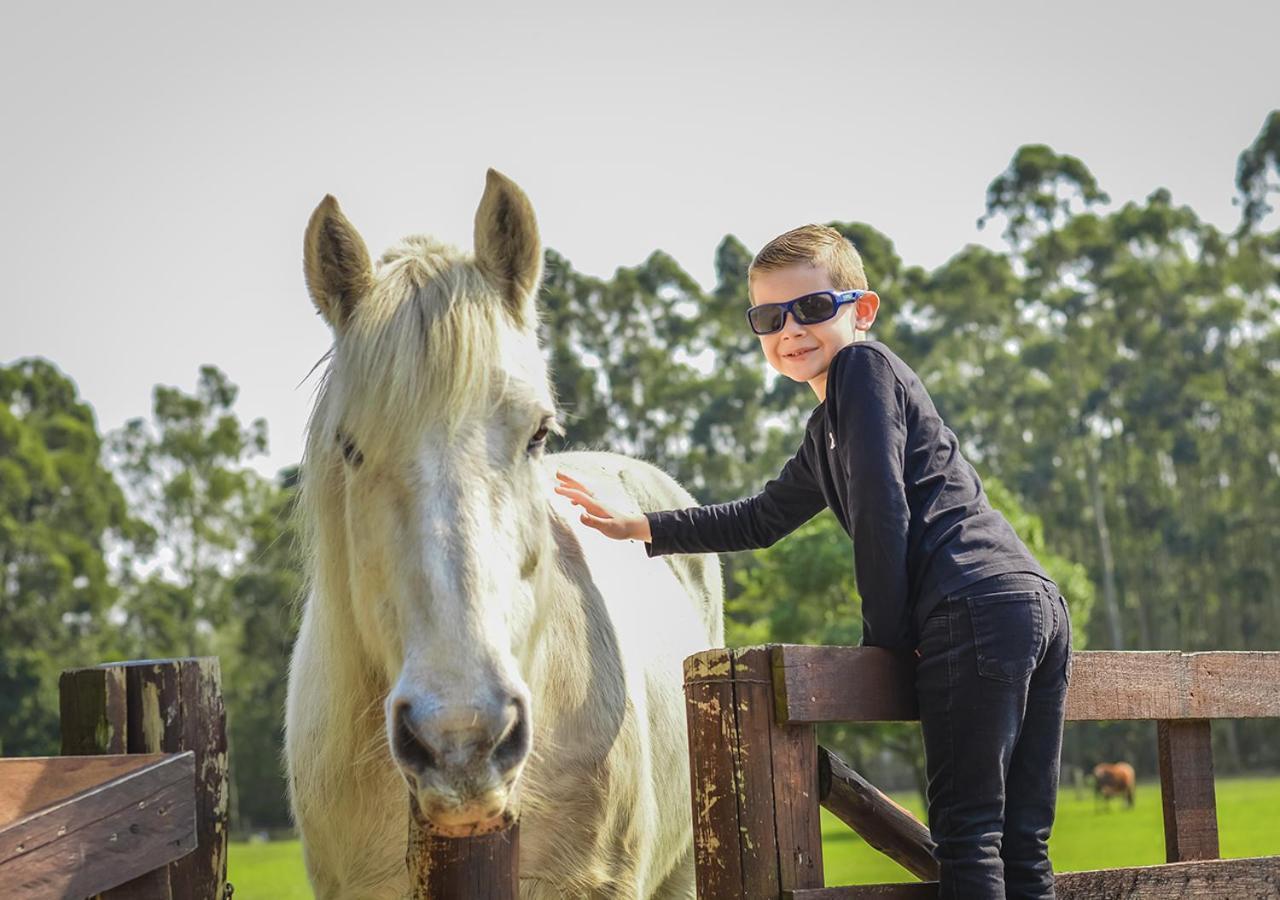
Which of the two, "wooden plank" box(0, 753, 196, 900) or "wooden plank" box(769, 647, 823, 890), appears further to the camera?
"wooden plank" box(769, 647, 823, 890)

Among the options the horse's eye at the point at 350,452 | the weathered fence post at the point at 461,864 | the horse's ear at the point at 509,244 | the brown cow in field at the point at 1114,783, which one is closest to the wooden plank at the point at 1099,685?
the weathered fence post at the point at 461,864

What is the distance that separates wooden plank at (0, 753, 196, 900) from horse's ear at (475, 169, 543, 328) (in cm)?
145

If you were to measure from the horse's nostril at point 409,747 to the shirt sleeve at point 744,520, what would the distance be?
1369 millimetres

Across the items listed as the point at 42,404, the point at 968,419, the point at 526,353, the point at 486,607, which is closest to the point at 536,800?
the point at 486,607

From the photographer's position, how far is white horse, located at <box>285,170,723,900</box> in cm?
259

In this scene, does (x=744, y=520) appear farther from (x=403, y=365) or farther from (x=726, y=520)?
(x=403, y=365)

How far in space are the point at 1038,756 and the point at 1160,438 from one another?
61.5 metres

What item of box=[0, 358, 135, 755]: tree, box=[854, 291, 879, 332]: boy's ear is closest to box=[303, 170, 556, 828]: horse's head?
box=[854, 291, 879, 332]: boy's ear

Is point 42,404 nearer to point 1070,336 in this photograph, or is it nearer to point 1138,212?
point 1070,336

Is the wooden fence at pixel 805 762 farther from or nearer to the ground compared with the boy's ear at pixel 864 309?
nearer to the ground

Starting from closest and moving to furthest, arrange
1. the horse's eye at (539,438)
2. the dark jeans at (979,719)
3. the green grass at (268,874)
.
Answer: the dark jeans at (979,719) → the horse's eye at (539,438) → the green grass at (268,874)

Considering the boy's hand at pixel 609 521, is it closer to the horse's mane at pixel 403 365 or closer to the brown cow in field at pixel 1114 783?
the horse's mane at pixel 403 365

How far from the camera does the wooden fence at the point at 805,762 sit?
2.54m

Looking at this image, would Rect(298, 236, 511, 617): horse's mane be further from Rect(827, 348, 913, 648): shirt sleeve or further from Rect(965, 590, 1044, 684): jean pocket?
Rect(965, 590, 1044, 684): jean pocket
